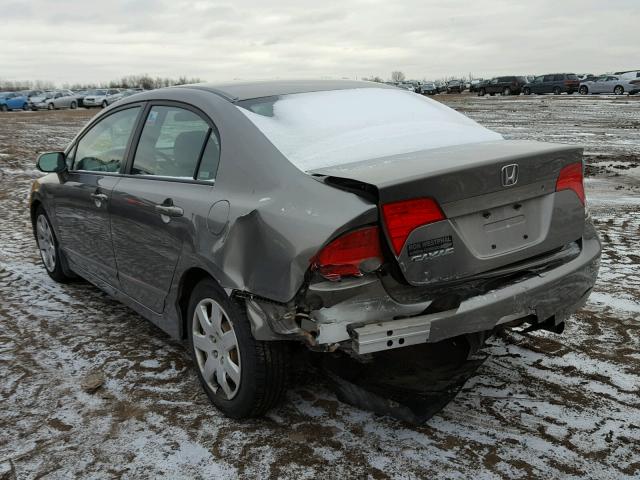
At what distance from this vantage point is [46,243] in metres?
5.52

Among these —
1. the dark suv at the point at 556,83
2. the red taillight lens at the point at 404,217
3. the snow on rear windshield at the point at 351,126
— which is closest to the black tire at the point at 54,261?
the snow on rear windshield at the point at 351,126

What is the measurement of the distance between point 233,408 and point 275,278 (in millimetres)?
839

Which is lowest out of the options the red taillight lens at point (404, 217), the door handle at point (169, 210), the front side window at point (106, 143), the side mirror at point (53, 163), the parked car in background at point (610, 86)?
the door handle at point (169, 210)

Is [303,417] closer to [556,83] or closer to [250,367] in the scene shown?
[250,367]

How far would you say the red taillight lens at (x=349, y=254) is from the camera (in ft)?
8.31

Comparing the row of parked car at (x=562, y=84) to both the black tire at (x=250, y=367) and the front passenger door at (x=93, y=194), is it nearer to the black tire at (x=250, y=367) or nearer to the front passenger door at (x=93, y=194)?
the front passenger door at (x=93, y=194)

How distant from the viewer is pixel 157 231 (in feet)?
11.4

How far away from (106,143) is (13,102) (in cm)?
5141

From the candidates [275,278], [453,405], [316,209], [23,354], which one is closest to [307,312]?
[275,278]

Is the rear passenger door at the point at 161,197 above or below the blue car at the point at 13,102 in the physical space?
below

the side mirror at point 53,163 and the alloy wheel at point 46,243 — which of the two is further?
the alloy wheel at point 46,243

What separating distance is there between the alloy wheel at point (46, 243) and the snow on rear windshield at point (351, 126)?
2925mm

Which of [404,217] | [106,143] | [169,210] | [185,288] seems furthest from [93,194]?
[404,217]

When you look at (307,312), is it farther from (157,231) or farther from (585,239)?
(585,239)
